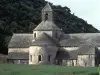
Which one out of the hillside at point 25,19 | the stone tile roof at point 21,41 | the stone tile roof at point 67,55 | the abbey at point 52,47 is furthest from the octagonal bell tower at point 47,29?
the hillside at point 25,19

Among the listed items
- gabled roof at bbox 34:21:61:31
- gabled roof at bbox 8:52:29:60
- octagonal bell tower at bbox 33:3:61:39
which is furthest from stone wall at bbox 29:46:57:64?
gabled roof at bbox 34:21:61:31

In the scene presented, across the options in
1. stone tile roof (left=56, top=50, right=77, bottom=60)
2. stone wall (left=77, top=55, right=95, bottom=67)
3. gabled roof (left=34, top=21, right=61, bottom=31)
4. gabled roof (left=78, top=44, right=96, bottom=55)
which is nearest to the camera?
stone wall (left=77, top=55, right=95, bottom=67)

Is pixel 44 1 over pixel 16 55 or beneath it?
over

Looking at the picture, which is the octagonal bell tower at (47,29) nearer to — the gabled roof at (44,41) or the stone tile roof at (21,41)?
the gabled roof at (44,41)

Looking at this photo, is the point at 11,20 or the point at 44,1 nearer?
the point at 11,20

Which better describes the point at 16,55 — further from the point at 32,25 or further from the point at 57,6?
the point at 57,6

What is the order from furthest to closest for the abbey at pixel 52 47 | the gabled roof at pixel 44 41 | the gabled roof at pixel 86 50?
1. the gabled roof at pixel 44 41
2. the abbey at pixel 52 47
3. the gabled roof at pixel 86 50

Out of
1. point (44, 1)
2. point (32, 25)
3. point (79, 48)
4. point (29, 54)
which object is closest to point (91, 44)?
point (79, 48)

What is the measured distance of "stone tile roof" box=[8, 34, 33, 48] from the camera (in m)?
83.8

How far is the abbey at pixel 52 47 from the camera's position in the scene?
77938mm

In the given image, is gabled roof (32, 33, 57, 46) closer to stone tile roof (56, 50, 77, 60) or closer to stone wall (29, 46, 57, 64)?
stone wall (29, 46, 57, 64)

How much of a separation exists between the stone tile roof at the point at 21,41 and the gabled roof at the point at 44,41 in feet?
12.3

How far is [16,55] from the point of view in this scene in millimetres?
82312

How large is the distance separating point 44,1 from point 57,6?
16.0ft
